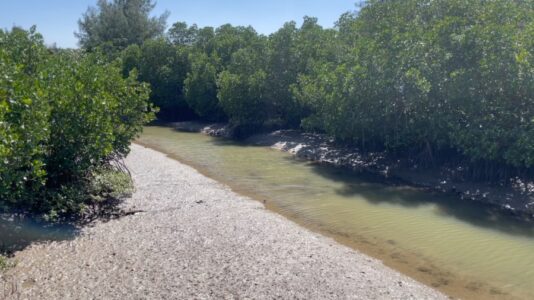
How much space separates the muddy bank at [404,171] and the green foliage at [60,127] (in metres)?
10.1

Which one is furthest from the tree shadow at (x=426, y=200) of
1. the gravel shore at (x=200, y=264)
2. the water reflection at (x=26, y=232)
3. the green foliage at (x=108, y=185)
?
the water reflection at (x=26, y=232)

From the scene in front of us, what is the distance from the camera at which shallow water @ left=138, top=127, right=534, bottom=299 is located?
10.2 meters

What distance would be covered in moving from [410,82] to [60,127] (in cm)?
1235

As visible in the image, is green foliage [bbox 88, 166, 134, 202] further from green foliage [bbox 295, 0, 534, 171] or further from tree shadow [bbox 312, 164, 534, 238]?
green foliage [bbox 295, 0, 534, 171]

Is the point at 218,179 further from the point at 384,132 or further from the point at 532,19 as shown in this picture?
the point at 532,19

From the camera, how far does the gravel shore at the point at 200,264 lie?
8344 millimetres

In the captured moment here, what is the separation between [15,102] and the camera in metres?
7.94

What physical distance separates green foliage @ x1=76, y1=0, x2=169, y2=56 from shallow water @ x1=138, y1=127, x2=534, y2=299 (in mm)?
34829

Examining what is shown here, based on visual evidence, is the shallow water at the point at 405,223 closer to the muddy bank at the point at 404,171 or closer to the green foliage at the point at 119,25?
the muddy bank at the point at 404,171

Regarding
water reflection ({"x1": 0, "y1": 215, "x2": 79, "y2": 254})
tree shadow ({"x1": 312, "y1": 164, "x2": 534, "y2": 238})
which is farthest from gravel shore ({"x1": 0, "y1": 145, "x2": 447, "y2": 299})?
tree shadow ({"x1": 312, "y1": 164, "x2": 534, "y2": 238})

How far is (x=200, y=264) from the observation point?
31.1 feet

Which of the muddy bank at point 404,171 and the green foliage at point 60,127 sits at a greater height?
the green foliage at point 60,127

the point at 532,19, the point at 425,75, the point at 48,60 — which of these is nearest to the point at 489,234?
the point at 425,75

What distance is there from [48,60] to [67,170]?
486 cm
